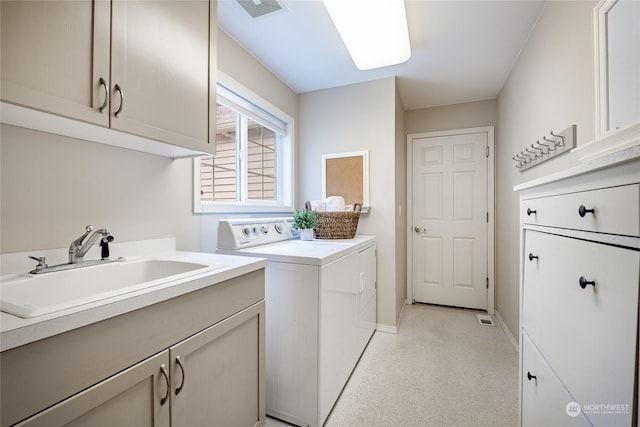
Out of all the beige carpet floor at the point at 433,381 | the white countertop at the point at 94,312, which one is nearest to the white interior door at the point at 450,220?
the beige carpet floor at the point at 433,381

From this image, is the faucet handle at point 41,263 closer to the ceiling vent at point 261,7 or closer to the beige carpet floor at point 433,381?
the beige carpet floor at point 433,381

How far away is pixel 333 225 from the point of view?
Answer: 2.21m

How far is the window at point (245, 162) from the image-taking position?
193 cm

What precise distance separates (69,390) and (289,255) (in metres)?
0.98

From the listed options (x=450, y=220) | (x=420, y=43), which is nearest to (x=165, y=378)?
(x=420, y=43)

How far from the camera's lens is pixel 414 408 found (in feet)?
5.18

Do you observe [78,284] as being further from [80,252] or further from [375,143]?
[375,143]

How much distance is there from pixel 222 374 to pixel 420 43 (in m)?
2.48

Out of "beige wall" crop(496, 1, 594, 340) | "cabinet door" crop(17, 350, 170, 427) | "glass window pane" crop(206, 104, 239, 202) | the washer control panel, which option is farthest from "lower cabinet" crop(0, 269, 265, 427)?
"beige wall" crop(496, 1, 594, 340)

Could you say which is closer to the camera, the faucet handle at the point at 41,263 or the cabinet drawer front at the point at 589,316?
the cabinet drawer front at the point at 589,316

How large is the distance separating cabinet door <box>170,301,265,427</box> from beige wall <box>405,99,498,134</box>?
10.1 feet

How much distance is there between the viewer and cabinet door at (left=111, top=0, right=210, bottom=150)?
0.92 meters

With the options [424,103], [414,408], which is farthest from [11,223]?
[424,103]

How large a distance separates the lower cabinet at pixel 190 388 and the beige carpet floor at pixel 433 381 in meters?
0.58
